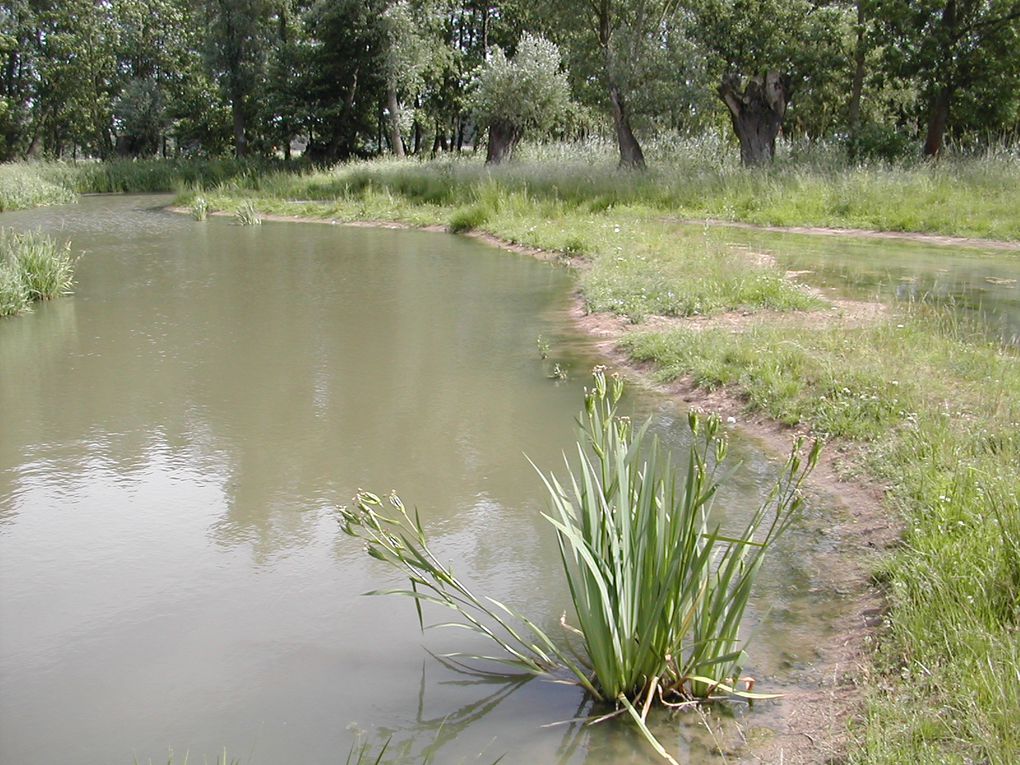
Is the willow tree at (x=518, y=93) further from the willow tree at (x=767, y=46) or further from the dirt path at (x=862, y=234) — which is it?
the dirt path at (x=862, y=234)

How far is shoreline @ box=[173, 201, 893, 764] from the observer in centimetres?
337

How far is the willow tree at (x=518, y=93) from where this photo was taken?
29.3m

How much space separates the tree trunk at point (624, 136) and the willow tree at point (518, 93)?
192 inches

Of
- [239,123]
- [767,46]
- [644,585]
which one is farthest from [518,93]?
[644,585]

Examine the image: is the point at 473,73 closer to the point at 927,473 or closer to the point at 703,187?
the point at 703,187

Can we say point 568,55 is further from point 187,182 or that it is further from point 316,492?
point 316,492

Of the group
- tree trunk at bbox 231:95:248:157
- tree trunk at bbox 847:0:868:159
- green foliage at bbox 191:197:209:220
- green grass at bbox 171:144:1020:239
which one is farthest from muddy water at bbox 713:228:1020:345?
tree trunk at bbox 231:95:248:157

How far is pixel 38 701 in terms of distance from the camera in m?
3.71

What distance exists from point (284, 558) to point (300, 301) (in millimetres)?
7787

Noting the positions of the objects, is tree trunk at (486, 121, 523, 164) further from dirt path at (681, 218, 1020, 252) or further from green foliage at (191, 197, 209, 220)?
dirt path at (681, 218, 1020, 252)

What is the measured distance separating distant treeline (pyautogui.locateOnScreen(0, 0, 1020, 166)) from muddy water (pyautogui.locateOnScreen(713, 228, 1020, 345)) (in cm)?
791

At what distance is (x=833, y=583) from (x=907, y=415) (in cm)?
211

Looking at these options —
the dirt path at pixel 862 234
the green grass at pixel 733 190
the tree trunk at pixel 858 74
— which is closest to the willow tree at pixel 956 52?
the tree trunk at pixel 858 74

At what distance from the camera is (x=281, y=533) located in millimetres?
5285
